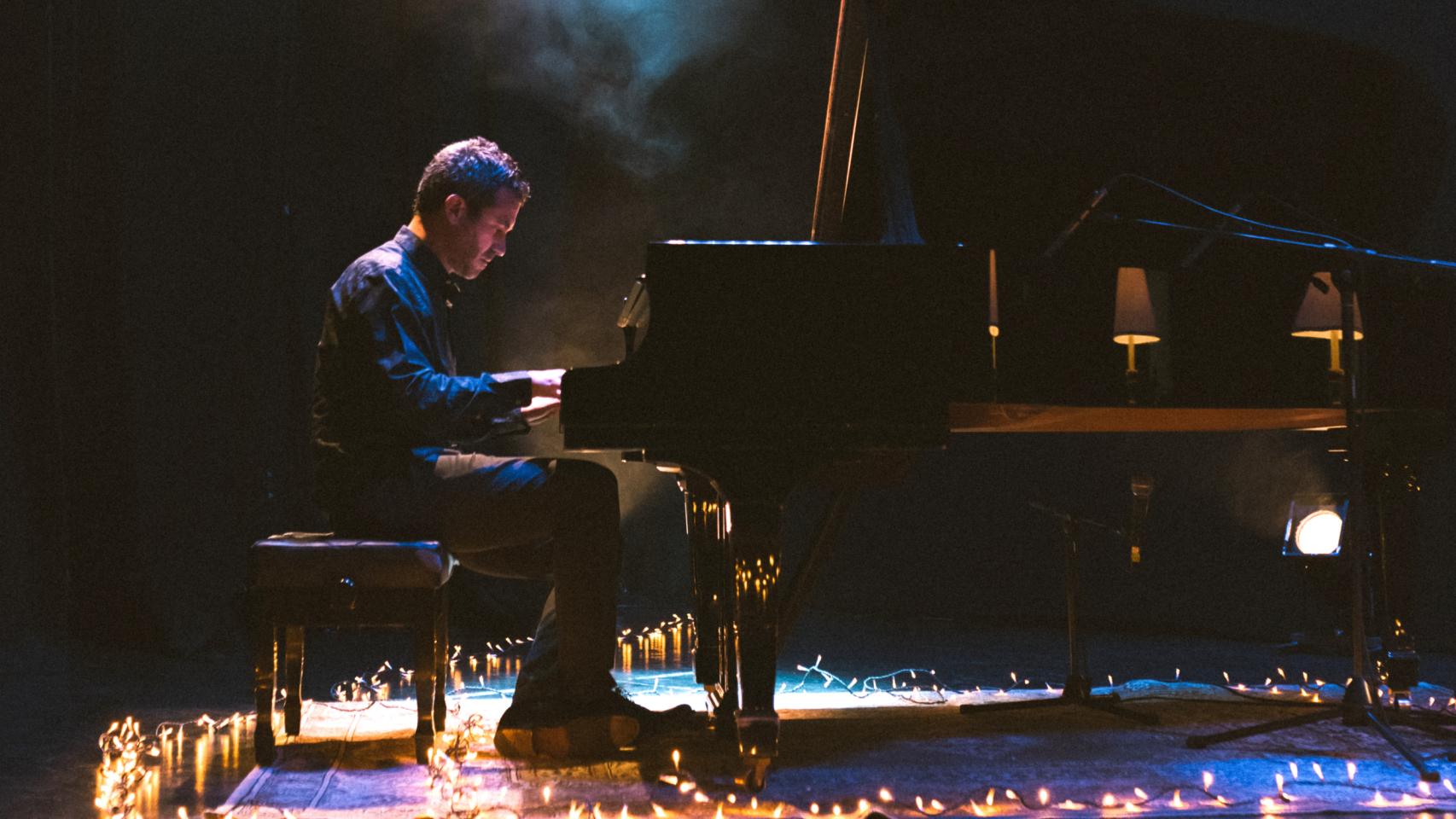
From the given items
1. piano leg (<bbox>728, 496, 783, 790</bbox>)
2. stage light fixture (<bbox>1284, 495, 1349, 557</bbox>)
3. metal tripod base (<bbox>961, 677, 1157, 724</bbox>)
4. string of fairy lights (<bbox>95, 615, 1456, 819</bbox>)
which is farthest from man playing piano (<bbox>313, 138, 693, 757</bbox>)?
stage light fixture (<bbox>1284, 495, 1349, 557</bbox>)

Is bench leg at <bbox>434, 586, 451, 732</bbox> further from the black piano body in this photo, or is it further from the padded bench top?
the black piano body

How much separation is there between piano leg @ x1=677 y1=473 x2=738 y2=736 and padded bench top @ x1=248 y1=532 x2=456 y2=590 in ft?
2.29

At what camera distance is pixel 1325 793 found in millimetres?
2371

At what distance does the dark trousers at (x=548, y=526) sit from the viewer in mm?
2664

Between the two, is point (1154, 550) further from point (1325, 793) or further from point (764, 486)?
point (764, 486)

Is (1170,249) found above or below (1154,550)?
above

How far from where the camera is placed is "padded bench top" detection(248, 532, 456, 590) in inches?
105

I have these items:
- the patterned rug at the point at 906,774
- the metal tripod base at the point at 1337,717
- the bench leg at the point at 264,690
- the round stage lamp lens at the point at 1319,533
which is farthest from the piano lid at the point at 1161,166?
the bench leg at the point at 264,690

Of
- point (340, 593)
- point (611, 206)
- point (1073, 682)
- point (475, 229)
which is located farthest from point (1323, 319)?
point (611, 206)

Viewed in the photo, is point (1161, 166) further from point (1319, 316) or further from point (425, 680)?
point (425, 680)

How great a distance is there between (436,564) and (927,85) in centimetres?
199

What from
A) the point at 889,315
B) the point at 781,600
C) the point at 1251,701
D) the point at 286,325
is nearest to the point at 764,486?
the point at 889,315

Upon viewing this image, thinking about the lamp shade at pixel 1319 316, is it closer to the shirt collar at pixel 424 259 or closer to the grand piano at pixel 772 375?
the grand piano at pixel 772 375

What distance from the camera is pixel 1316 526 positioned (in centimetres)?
437
